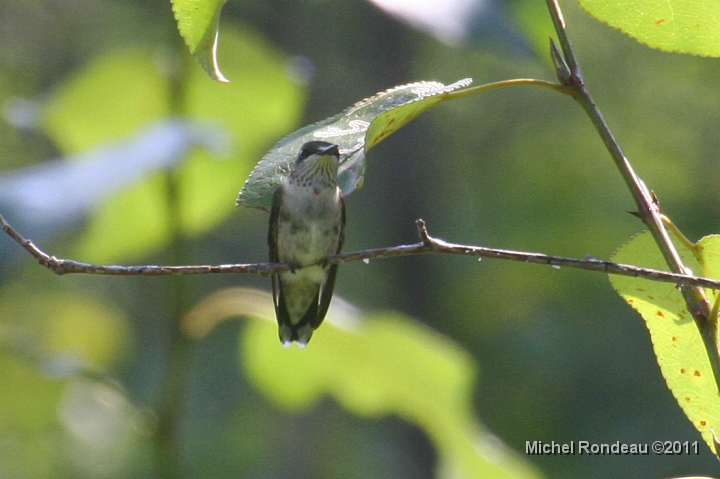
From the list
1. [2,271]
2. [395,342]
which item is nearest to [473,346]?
[395,342]

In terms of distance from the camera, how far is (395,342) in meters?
2.30

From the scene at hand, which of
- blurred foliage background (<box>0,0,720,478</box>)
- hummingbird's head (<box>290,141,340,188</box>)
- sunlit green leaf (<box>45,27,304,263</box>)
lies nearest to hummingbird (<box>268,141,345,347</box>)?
hummingbird's head (<box>290,141,340,188</box>)

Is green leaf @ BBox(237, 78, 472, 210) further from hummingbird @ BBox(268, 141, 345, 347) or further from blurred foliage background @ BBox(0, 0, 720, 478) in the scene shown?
blurred foliage background @ BBox(0, 0, 720, 478)

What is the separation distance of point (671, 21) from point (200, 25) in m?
0.75

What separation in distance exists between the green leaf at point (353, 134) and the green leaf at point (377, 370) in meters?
0.87

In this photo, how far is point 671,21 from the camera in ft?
4.29

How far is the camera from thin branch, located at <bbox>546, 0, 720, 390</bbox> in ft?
3.53

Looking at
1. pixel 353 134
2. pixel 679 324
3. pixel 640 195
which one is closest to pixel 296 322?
pixel 353 134

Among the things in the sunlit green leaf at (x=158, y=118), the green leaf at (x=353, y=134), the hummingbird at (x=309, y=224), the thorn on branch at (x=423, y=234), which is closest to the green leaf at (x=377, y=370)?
the sunlit green leaf at (x=158, y=118)

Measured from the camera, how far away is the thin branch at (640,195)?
3.53 feet

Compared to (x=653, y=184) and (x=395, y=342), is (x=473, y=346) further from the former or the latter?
(x=395, y=342)

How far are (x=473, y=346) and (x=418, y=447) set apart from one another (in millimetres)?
2346

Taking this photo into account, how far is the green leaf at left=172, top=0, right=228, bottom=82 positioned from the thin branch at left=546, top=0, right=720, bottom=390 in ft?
1.66

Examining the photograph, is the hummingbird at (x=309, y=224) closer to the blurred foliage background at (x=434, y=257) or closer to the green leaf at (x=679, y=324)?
the green leaf at (x=679, y=324)
